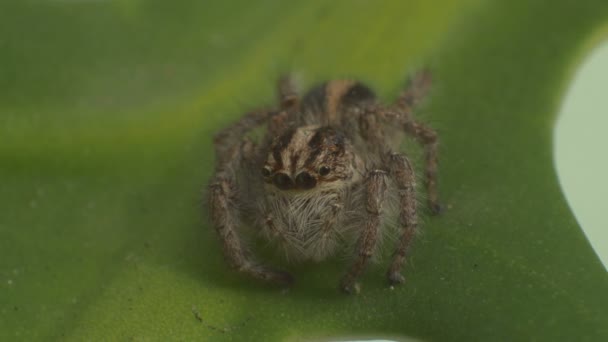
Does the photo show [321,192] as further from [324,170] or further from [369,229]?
[369,229]

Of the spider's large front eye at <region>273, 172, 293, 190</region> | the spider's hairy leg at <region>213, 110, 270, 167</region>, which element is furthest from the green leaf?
the spider's large front eye at <region>273, 172, 293, 190</region>

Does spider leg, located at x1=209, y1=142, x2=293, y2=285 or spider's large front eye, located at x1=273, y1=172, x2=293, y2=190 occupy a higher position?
spider's large front eye, located at x1=273, y1=172, x2=293, y2=190

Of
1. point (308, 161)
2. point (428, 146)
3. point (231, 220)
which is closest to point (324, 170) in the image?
point (308, 161)

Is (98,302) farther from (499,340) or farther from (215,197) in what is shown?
(499,340)

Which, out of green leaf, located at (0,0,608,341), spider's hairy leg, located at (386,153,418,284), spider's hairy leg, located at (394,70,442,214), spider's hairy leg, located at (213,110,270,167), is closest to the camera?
green leaf, located at (0,0,608,341)

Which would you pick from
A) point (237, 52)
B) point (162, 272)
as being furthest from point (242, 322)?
point (237, 52)

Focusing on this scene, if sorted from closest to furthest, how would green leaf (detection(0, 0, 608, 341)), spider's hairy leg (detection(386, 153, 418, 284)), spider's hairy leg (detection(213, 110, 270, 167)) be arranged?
green leaf (detection(0, 0, 608, 341)) → spider's hairy leg (detection(386, 153, 418, 284)) → spider's hairy leg (detection(213, 110, 270, 167))

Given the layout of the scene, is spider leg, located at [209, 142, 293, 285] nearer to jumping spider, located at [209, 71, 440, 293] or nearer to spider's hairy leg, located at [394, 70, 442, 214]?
jumping spider, located at [209, 71, 440, 293]

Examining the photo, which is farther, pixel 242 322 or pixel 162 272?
pixel 162 272
